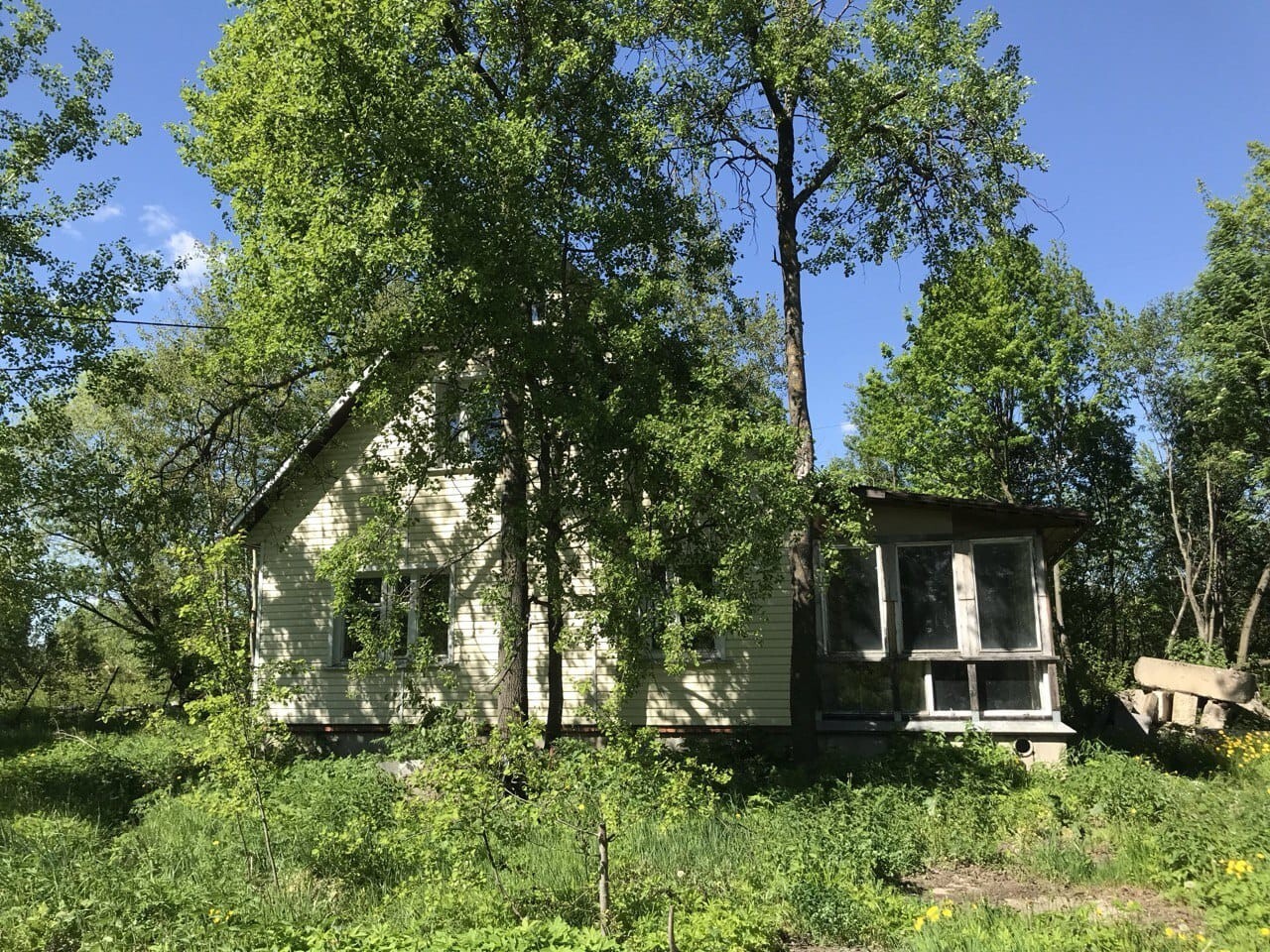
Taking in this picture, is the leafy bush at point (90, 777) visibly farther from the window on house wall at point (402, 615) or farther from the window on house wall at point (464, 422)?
the window on house wall at point (464, 422)

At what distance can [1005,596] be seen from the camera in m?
13.5

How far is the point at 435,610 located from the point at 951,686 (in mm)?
8154

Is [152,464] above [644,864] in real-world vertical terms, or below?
above

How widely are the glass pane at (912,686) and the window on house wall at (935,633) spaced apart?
0.05 ft

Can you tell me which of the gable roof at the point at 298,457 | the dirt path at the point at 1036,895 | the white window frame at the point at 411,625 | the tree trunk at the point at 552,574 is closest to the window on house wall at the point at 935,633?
the tree trunk at the point at 552,574

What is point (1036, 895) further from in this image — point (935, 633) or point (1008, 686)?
point (935, 633)

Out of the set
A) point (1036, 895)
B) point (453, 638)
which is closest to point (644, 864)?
point (1036, 895)

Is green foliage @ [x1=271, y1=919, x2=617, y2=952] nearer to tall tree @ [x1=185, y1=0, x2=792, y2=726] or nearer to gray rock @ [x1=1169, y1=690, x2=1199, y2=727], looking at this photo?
tall tree @ [x1=185, y1=0, x2=792, y2=726]

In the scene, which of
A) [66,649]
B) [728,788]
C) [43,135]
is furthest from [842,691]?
[66,649]

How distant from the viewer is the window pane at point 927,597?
13.7m

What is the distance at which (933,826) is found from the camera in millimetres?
9625

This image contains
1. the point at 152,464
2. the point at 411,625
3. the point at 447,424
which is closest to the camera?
the point at 447,424

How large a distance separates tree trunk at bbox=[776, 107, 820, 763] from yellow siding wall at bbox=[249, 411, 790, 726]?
2.48 feet

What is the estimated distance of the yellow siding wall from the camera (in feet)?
46.6
